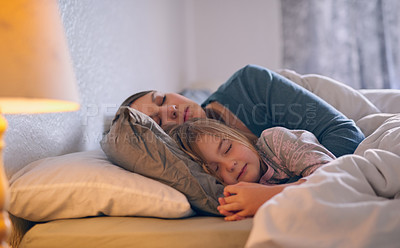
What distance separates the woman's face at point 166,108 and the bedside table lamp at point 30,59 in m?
0.90

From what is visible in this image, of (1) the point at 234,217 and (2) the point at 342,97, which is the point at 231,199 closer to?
(1) the point at 234,217

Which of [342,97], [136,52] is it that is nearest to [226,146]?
[342,97]

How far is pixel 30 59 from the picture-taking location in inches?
25.5

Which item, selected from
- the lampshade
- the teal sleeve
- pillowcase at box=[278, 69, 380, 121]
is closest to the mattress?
the lampshade

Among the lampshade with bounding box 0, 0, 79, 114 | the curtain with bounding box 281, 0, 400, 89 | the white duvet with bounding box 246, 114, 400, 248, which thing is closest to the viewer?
the lampshade with bounding box 0, 0, 79, 114

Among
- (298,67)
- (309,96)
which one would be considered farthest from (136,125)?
(298,67)

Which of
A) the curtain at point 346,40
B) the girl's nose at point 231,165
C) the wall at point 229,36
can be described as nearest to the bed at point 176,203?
the girl's nose at point 231,165

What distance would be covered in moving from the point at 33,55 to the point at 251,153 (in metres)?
0.80

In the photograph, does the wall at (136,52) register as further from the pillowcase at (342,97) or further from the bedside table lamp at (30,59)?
the pillowcase at (342,97)

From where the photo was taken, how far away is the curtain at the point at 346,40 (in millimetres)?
3416

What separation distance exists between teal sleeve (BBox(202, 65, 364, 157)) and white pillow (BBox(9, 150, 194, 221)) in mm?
624

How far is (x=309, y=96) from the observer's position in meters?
1.52

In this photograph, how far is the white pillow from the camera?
101cm

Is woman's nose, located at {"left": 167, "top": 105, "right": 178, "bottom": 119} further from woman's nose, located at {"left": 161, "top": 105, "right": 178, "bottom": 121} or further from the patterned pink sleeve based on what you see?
the patterned pink sleeve
